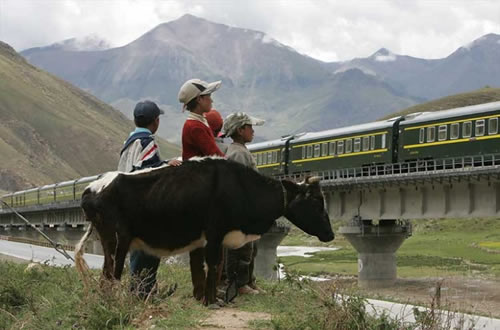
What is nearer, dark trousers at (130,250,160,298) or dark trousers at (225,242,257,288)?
dark trousers at (130,250,160,298)

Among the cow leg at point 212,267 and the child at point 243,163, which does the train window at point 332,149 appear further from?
the cow leg at point 212,267

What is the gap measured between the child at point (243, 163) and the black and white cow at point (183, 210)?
74 centimetres

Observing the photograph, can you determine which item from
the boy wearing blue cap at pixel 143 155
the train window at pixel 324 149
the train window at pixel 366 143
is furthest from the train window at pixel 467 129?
the boy wearing blue cap at pixel 143 155

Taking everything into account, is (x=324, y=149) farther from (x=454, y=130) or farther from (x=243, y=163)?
(x=243, y=163)

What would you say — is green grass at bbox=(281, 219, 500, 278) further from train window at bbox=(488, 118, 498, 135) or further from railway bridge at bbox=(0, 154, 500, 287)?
train window at bbox=(488, 118, 498, 135)

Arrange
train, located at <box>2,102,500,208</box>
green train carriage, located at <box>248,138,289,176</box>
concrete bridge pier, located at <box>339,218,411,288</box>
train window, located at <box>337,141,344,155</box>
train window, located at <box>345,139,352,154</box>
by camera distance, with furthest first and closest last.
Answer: green train carriage, located at <box>248,138,289,176</box> < train window, located at <box>337,141,344,155</box> < concrete bridge pier, located at <box>339,218,411,288</box> < train window, located at <box>345,139,352,154</box> < train, located at <box>2,102,500,208</box>

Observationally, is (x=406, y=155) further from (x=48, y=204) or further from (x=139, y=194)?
(x=48, y=204)

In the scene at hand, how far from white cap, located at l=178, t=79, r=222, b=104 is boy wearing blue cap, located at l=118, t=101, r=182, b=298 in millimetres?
542

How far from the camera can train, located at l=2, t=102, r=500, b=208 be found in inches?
1411

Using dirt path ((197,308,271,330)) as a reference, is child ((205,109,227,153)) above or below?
above

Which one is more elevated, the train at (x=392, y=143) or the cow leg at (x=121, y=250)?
the train at (x=392, y=143)

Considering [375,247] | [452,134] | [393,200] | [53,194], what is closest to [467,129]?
[452,134]

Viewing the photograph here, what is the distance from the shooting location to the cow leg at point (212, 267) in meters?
7.98

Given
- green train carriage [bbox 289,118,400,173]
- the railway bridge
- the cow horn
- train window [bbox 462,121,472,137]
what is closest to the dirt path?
the cow horn
